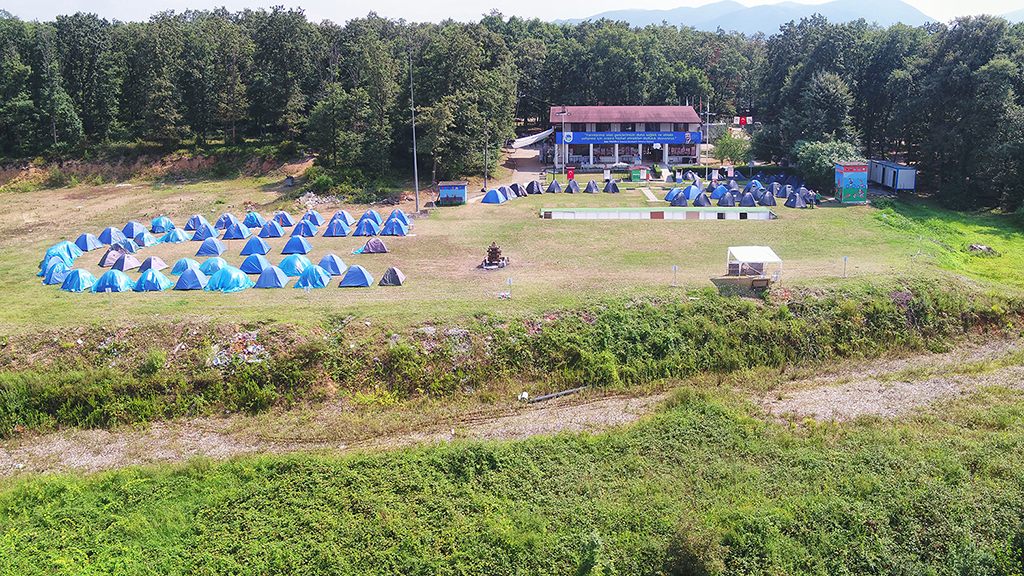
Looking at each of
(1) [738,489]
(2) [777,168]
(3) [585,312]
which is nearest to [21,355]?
(3) [585,312]

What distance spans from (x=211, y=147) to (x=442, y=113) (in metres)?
21.0

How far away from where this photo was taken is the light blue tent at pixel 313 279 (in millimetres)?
23703

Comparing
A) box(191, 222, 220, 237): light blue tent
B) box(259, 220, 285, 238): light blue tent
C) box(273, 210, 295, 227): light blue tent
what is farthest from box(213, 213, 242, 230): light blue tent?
box(259, 220, 285, 238): light blue tent

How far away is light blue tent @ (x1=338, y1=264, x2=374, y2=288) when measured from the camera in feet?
78.0

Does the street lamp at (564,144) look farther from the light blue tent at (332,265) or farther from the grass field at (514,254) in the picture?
the light blue tent at (332,265)

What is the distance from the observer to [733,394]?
1870 centimetres

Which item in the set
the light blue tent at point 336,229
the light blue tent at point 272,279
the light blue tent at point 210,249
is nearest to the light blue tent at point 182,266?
the light blue tent at point 272,279

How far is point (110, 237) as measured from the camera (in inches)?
1174

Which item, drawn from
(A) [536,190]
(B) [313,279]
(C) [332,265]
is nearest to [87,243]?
(C) [332,265]

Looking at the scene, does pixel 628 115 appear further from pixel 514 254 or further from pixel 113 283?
pixel 113 283

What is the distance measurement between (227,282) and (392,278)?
5607 mm

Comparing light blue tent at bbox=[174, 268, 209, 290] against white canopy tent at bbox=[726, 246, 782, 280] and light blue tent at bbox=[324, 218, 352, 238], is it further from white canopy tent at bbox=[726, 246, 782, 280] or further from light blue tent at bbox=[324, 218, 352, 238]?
white canopy tent at bbox=[726, 246, 782, 280]

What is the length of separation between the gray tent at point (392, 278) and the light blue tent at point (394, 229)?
23.9 feet

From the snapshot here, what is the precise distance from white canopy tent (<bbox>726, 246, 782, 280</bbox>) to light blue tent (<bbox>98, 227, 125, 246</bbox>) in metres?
25.4
